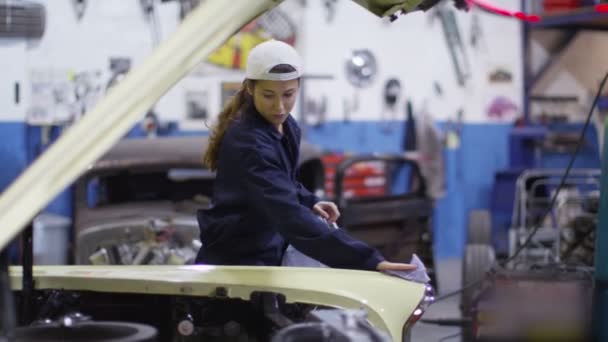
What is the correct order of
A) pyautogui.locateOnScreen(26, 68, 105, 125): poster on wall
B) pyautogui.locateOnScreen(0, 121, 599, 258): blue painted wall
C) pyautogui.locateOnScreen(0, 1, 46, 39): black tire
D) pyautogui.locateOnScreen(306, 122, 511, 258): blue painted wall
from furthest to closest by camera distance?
pyautogui.locateOnScreen(306, 122, 511, 258): blue painted wall < pyautogui.locateOnScreen(0, 121, 599, 258): blue painted wall < pyautogui.locateOnScreen(26, 68, 105, 125): poster on wall < pyautogui.locateOnScreen(0, 1, 46, 39): black tire

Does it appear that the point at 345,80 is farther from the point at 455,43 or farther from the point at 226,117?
the point at 226,117

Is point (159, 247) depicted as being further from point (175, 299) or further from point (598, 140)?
point (598, 140)

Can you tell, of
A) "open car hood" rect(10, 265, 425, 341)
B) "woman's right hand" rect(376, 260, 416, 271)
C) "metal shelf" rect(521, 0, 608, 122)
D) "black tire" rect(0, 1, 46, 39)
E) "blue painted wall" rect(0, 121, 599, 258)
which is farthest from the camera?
"metal shelf" rect(521, 0, 608, 122)

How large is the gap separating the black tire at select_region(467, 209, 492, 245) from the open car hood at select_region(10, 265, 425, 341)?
5.51 metres

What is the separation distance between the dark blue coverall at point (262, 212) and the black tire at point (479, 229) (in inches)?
201

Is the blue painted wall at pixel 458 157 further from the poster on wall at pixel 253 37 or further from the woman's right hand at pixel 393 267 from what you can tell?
the woman's right hand at pixel 393 267

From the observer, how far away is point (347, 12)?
973 cm

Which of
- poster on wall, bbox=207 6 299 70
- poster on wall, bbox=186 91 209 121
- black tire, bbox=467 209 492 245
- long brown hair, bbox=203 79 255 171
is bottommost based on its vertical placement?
black tire, bbox=467 209 492 245

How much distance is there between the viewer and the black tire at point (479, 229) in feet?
27.1

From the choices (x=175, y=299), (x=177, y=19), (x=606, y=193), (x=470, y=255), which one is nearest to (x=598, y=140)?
(x=470, y=255)

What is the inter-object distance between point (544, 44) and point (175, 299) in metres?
9.23

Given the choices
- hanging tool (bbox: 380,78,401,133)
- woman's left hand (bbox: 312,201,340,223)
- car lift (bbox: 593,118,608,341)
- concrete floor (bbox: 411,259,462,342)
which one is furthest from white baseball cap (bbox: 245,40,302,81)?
hanging tool (bbox: 380,78,401,133)

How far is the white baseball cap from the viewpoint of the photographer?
10.0 feet

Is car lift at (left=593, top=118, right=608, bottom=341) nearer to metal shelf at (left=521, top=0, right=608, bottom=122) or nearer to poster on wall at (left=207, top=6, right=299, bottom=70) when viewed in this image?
poster on wall at (left=207, top=6, right=299, bottom=70)
